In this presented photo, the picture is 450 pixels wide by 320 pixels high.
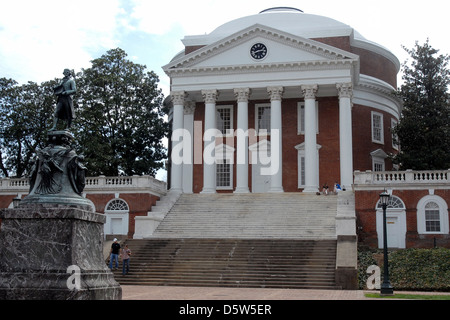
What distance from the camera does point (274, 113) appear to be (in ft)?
138

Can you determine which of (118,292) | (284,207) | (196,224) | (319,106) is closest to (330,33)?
(319,106)

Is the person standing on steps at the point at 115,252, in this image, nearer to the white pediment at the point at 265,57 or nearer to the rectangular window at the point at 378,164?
the white pediment at the point at 265,57

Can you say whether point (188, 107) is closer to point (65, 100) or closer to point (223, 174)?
point (223, 174)

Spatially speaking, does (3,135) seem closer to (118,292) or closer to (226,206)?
(226,206)

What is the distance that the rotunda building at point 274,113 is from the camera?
4169 cm

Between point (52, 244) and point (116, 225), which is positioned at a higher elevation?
point (116, 225)

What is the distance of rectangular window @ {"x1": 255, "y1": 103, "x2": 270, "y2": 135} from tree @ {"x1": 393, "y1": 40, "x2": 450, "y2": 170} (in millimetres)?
9761

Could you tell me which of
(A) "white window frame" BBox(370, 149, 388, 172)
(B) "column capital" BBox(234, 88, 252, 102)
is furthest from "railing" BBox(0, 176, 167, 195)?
(A) "white window frame" BBox(370, 149, 388, 172)

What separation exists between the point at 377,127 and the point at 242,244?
80.5ft

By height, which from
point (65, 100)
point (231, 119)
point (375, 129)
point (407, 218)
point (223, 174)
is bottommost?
point (407, 218)

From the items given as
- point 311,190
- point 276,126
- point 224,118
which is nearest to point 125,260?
point 311,190

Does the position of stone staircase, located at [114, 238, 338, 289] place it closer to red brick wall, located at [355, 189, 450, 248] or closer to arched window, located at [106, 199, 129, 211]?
red brick wall, located at [355, 189, 450, 248]

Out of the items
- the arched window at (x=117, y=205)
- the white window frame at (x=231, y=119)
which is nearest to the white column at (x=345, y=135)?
the white window frame at (x=231, y=119)

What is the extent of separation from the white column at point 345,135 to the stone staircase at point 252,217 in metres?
3.11
